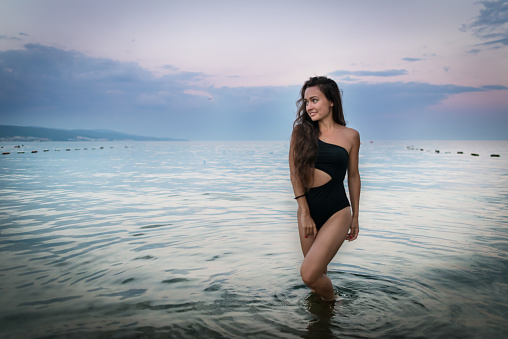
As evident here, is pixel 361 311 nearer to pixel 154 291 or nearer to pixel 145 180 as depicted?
pixel 154 291

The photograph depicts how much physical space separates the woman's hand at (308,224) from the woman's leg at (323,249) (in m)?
0.08

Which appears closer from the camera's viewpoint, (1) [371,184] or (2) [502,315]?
(2) [502,315]

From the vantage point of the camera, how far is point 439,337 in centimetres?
438

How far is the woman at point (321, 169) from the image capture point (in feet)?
15.3

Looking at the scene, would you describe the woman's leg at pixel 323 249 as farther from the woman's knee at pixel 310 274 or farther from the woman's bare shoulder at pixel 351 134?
the woman's bare shoulder at pixel 351 134

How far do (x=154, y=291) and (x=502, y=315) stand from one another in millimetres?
4404

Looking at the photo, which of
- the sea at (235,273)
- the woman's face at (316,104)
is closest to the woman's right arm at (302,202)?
the woman's face at (316,104)

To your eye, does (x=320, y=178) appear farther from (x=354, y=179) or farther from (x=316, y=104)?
(x=316, y=104)

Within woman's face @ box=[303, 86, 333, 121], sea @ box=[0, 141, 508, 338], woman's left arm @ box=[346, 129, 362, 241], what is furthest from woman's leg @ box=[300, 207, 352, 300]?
woman's face @ box=[303, 86, 333, 121]

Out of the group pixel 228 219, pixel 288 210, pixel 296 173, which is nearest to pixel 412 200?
pixel 288 210

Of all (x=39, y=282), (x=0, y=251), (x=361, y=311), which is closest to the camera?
(x=361, y=311)

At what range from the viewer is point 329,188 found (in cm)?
483

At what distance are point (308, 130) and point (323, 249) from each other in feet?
4.43

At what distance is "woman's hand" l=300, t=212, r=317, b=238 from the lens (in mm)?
4805
